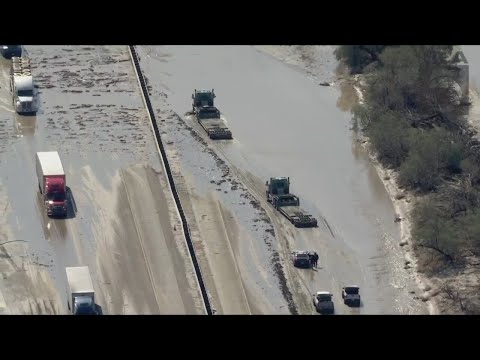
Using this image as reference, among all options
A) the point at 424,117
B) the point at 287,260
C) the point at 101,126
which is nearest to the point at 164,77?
the point at 101,126

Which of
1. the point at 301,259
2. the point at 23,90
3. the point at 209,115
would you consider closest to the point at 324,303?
the point at 301,259

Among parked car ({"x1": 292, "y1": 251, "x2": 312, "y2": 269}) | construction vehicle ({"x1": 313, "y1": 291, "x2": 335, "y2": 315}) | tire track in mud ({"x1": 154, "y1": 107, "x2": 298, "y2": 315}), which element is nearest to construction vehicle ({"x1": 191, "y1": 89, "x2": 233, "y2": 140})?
tire track in mud ({"x1": 154, "y1": 107, "x2": 298, "y2": 315})

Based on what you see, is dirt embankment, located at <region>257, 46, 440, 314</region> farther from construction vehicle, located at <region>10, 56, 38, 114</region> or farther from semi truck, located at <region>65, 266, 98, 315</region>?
construction vehicle, located at <region>10, 56, 38, 114</region>

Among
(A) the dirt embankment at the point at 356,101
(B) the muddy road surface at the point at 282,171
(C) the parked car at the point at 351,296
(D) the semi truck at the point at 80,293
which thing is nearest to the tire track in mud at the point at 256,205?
(B) the muddy road surface at the point at 282,171

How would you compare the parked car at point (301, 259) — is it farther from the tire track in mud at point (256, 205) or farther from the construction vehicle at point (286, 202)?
the construction vehicle at point (286, 202)

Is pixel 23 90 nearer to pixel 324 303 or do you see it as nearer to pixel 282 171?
pixel 282 171

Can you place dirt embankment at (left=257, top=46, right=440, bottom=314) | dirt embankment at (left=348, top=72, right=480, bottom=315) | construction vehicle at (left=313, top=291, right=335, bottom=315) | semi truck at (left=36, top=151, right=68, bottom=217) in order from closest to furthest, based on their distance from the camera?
construction vehicle at (left=313, top=291, right=335, bottom=315), dirt embankment at (left=348, top=72, right=480, bottom=315), dirt embankment at (left=257, top=46, right=440, bottom=314), semi truck at (left=36, top=151, right=68, bottom=217)
